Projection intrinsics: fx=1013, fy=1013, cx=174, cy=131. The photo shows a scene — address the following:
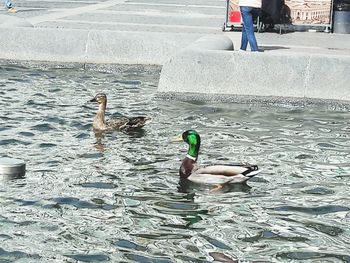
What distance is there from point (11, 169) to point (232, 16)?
43.9 ft

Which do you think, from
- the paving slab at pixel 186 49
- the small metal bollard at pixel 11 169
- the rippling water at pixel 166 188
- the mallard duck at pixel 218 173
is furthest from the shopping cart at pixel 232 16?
the small metal bollard at pixel 11 169

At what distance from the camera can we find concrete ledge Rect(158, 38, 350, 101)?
16219 mm

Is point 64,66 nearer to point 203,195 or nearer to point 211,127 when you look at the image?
point 211,127

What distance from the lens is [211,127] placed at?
1436 centimetres

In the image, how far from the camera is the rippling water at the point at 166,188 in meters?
9.05

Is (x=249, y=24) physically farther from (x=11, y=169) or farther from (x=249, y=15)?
(x=11, y=169)

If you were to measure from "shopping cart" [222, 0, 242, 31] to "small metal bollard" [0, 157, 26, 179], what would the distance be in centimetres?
1305

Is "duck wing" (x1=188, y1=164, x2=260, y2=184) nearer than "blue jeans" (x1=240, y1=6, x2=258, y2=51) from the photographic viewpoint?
Yes

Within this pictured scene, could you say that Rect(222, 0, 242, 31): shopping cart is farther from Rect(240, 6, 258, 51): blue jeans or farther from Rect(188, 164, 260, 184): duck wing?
Rect(188, 164, 260, 184): duck wing

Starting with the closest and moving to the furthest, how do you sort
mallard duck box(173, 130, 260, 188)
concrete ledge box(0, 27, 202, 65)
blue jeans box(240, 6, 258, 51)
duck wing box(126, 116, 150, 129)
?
mallard duck box(173, 130, 260, 188), duck wing box(126, 116, 150, 129), blue jeans box(240, 6, 258, 51), concrete ledge box(0, 27, 202, 65)

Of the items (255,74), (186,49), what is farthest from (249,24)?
(255,74)

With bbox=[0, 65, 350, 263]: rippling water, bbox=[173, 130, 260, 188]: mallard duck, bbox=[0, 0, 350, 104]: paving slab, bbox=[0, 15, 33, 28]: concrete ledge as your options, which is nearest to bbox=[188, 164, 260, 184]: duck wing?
bbox=[173, 130, 260, 188]: mallard duck

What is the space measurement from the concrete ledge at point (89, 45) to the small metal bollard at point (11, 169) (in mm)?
8447

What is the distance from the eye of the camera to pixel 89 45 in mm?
19672
